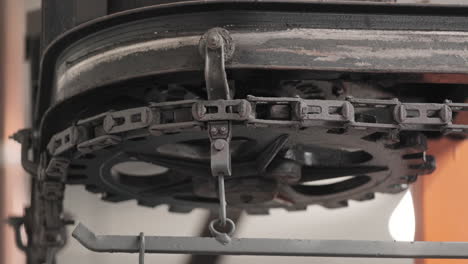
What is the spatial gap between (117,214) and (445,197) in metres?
0.75

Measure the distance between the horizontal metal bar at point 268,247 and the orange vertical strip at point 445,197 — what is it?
2.78 feet

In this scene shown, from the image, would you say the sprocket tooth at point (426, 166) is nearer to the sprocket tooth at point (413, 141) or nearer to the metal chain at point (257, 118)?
the sprocket tooth at point (413, 141)

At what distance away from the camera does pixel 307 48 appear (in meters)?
1.39

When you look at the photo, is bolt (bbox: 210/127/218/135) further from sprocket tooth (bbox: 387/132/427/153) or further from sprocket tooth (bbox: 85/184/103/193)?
sprocket tooth (bbox: 85/184/103/193)

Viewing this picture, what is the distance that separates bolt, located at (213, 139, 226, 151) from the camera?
1.34m

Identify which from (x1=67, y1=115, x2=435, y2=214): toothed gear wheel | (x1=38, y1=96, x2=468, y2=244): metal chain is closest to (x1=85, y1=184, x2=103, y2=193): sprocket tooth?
(x1=67, y1=115, x2=435, y2=214): toothed gear wheel

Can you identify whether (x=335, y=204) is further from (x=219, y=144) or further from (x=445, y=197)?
(x=219, y=144)

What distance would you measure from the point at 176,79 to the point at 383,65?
26cm

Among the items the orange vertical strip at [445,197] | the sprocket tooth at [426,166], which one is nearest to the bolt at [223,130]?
the sprocket tooth at [426,166]

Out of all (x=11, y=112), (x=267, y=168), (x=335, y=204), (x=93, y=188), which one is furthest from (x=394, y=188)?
(x=11, y=112)

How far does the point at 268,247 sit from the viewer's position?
4.39 feet

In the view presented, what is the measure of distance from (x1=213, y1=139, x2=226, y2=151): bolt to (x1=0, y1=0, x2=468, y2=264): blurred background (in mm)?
986

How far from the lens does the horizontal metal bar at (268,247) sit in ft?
4.38

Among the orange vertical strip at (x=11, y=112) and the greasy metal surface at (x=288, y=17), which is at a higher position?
the orange vertical strip at (x=11, y=112)
